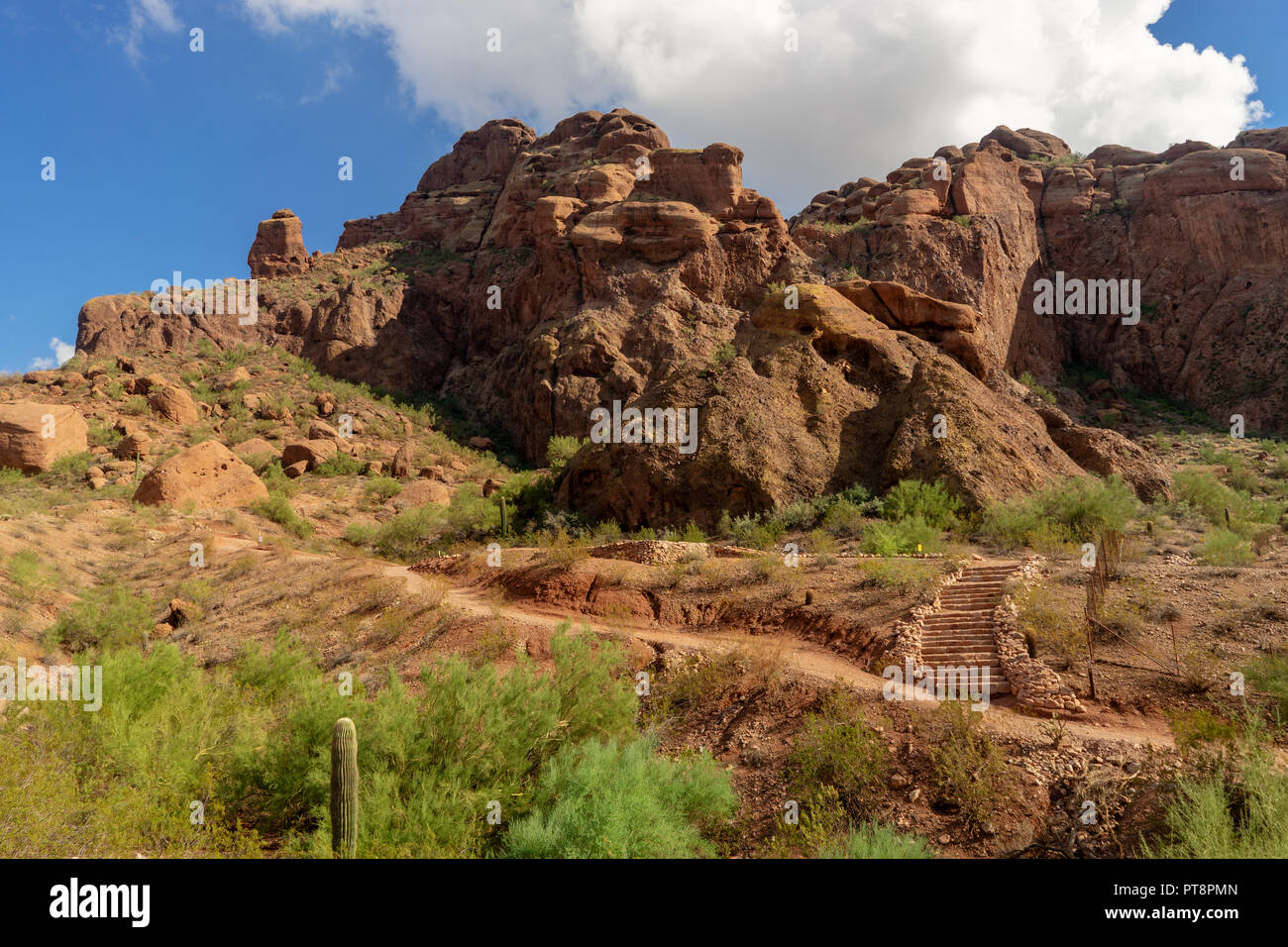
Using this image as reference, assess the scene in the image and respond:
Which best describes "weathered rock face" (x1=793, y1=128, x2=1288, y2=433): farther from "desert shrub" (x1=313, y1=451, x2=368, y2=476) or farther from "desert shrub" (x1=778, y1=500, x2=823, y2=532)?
"desert shrub" (x1=313, y1=451, x2=368, y2=476)

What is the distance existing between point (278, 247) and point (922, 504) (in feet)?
167

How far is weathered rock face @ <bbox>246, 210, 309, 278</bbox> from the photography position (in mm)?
48406

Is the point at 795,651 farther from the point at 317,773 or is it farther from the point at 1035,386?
the point at 1035,386

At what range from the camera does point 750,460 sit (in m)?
18.7

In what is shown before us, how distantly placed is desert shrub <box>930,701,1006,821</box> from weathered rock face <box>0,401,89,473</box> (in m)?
30.7

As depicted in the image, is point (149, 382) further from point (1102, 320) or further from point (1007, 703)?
point (1102, 320)

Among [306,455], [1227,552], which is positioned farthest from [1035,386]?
[306,455]

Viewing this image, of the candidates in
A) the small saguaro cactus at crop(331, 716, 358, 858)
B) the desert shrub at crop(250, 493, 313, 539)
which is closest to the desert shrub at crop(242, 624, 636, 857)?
the small saguaro cactus at crop(331, 716, 358, 858)

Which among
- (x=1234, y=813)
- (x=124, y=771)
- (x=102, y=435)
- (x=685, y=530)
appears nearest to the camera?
(x=1234, y=813)

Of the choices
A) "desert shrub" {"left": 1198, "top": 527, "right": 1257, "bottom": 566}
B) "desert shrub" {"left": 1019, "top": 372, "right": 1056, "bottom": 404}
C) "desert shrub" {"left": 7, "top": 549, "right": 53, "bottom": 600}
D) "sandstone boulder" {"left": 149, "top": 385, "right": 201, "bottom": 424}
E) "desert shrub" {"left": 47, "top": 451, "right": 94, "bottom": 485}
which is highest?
"desert shrub" {"left": 1019, "top": 372, "right": 1056, "bottom": 404}

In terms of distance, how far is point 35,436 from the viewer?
2442 centimetres

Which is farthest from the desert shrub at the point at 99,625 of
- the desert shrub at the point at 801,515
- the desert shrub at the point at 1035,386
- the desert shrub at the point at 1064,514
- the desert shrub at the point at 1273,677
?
the desert shrub at the point at 1035,386
